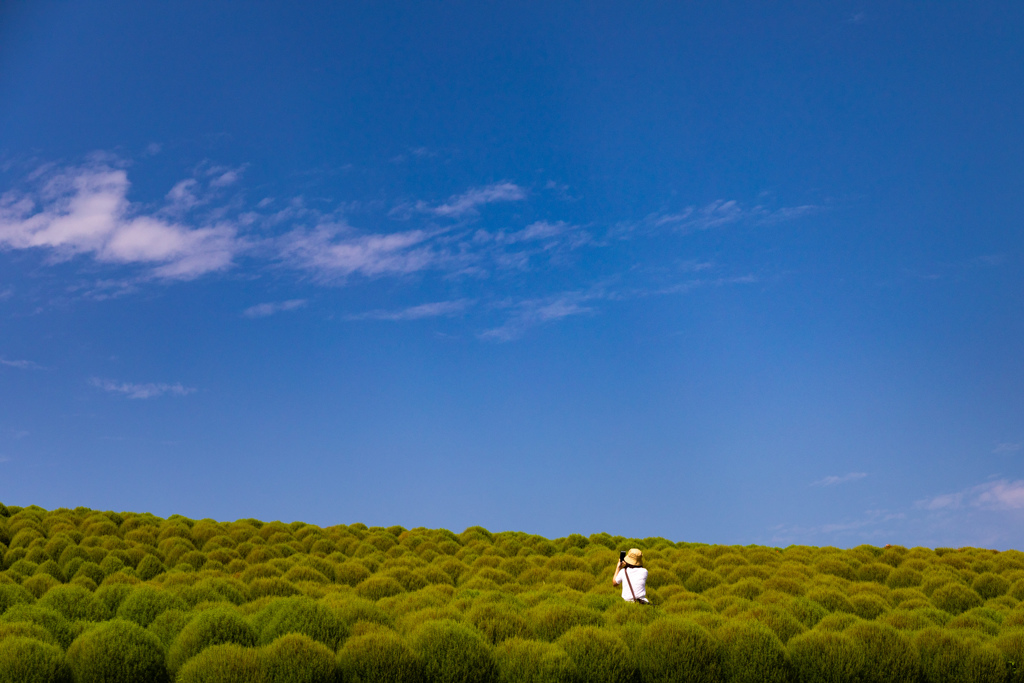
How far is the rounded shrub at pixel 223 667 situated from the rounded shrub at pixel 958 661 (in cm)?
869

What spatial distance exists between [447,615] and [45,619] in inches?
204

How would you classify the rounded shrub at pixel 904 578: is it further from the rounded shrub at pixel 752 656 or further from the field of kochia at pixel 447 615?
the rounded shrub at pixel 752 656

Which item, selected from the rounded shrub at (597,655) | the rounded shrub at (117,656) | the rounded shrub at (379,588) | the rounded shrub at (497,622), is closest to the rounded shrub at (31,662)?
the rounded shrub at (117,656)

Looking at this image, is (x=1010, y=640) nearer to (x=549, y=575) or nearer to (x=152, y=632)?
(x=549, y=575)

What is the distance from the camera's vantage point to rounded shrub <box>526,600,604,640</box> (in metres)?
10.5

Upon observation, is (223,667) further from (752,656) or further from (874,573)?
(874,573)

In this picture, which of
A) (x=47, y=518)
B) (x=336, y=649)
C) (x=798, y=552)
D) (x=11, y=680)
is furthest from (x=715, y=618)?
(x=47, y=518)

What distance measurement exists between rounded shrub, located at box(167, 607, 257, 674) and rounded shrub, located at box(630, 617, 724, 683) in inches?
157

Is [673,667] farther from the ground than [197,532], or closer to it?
closer to it

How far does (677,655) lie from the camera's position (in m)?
9.87

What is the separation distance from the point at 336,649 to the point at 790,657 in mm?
5838

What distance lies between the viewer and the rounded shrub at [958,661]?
35.5ft

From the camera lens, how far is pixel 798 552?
69.9ft

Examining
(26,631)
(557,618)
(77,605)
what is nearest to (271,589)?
(77,605)
